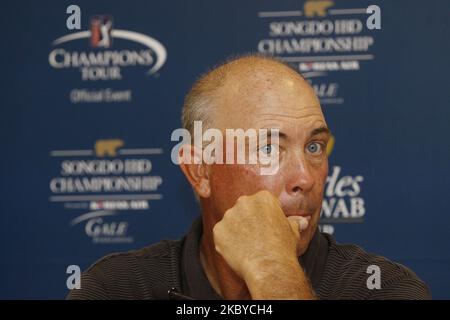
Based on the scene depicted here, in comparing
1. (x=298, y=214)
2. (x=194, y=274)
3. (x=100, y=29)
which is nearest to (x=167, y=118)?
(x=100, y=29)

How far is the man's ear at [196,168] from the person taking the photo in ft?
6.45

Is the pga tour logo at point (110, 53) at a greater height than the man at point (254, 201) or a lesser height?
greater

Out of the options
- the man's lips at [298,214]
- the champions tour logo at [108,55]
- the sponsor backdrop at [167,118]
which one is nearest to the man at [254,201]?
the man's lips at [298,214]

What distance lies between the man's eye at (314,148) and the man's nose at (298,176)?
4 cm

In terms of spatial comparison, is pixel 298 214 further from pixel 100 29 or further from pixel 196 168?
pixel 100 29

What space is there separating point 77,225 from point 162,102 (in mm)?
594

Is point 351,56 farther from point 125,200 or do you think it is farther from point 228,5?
point 125,200

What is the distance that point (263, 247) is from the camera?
1.50m

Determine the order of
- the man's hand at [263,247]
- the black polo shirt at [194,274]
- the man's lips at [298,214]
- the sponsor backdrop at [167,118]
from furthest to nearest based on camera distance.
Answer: the sponsor backdrop at [167,118] → the black polo shirt at [194,274] → the man's lips at [298,214] → the man's hand at [263,247]

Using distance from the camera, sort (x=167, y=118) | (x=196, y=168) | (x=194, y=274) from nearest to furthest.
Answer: (x=194, y=274) → (x=196, y=168) → (x=167, y=118)

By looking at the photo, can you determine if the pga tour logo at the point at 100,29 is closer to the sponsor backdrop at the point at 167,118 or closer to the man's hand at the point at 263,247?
the sponsor backdrop at the point at 167,118

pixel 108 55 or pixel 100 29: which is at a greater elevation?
pixel 100 29

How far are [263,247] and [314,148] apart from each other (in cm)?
40

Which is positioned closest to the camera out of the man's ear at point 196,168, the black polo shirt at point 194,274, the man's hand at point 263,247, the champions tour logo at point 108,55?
the man's hand at point 263,247
